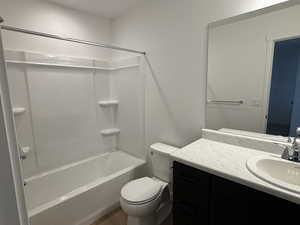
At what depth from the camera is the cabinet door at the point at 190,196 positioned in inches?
44.2

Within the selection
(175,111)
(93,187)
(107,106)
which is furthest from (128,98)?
(93,187)

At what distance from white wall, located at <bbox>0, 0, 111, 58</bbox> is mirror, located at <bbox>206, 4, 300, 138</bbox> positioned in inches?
64.2

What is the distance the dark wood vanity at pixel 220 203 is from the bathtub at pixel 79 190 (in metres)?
0.86

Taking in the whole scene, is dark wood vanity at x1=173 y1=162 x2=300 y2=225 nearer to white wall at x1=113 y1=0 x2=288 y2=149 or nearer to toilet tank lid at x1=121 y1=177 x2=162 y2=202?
toilet tank lid at x1=121 y1=177 x2=162 y2=202

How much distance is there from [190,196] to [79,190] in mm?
1101

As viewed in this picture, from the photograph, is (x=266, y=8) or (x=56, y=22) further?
(x=56, y=22)

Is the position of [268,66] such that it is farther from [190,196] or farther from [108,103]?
[108,103]

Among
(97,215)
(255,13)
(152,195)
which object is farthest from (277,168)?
(97,215)

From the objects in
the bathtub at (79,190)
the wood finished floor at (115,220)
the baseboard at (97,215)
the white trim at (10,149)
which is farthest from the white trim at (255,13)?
the baseboard at (97,215)

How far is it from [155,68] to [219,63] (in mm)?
757

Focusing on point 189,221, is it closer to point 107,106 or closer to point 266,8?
point 266,8

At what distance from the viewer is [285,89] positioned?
4.06 ft

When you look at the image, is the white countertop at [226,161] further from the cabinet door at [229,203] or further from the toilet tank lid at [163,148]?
the toilet tank lid at [163,148]

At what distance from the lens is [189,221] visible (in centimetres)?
124
